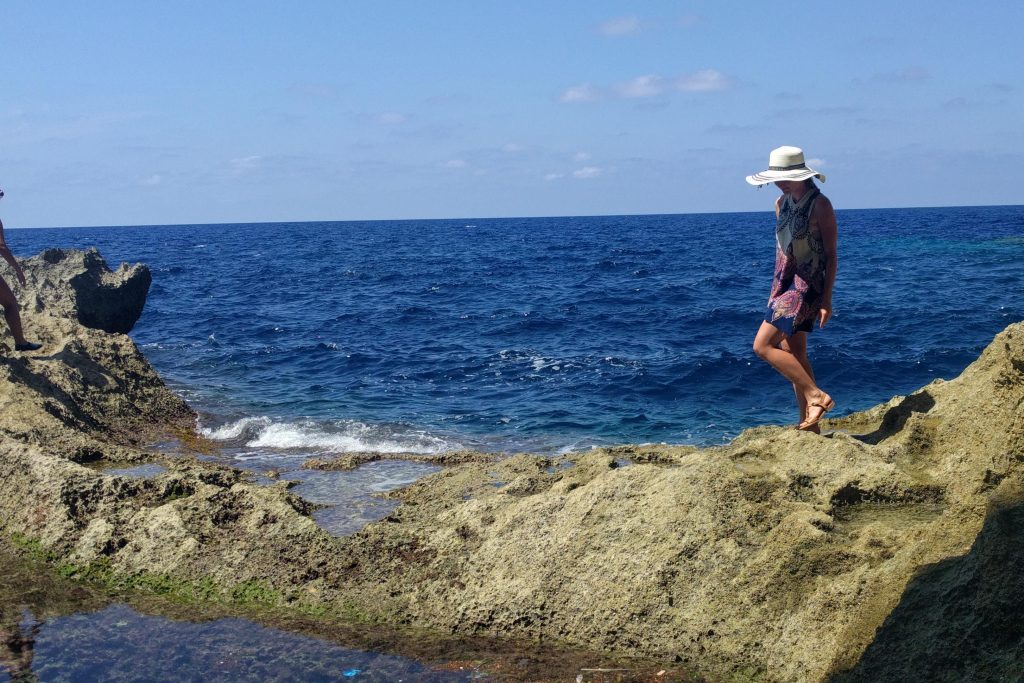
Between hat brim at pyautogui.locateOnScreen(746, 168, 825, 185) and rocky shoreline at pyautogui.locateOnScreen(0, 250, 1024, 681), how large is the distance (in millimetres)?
1451

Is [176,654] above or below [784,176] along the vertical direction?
below

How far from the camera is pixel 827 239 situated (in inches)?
224

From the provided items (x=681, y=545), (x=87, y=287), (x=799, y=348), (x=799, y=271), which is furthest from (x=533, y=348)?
(x=681, y=545)

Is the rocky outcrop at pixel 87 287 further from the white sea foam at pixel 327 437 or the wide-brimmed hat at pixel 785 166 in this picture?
the wide-brimmed hat at pixel 785 166

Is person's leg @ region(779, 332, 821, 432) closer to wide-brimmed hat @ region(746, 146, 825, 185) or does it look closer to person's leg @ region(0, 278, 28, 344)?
wide-brimmed hat @ region(746, 146, 825, 185)

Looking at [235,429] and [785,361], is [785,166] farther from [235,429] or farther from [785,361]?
[235,429]

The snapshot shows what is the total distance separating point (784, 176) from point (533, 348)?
13.7m

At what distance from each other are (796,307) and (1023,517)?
2553 mm

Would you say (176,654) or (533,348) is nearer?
(176,654)

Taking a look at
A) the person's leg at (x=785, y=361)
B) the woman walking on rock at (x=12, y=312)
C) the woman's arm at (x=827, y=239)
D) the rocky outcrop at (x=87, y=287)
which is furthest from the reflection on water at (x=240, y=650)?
the rocky outcrop at (x=87, y=287)

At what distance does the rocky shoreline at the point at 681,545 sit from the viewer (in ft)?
12.0

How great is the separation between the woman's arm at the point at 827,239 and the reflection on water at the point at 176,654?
10.7 ft

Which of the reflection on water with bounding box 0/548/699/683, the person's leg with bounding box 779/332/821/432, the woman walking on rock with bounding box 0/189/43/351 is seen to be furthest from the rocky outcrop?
the person's leg with bounding box 779/332/821/432

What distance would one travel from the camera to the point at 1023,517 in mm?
3439
